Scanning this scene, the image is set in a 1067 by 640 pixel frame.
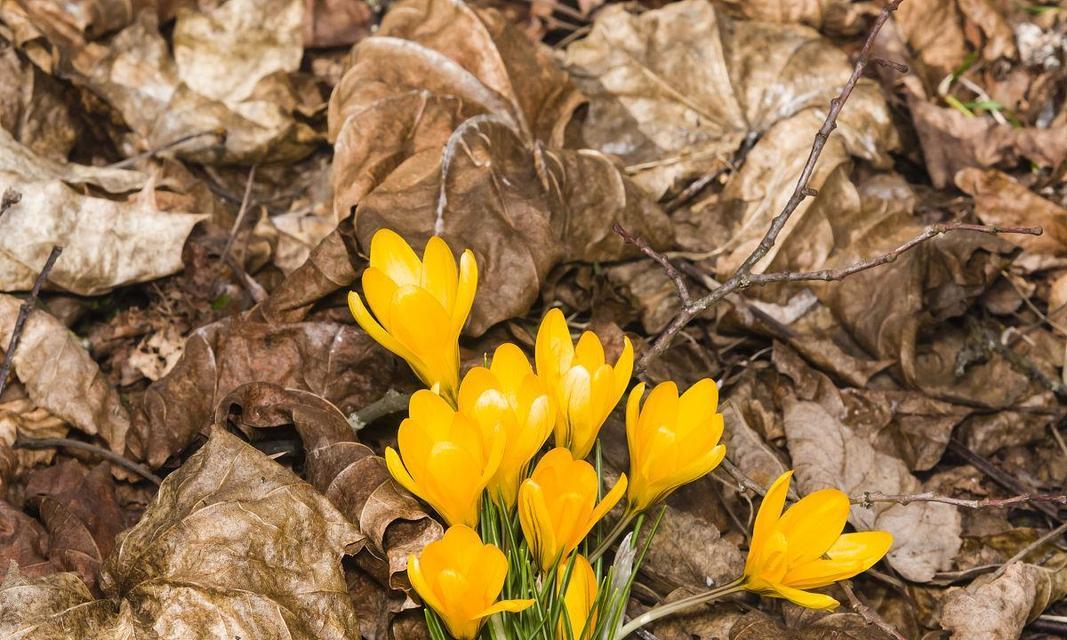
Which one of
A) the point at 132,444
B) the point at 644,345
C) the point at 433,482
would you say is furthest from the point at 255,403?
the point at 644,345

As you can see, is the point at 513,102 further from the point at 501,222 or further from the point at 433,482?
the point at 433,482

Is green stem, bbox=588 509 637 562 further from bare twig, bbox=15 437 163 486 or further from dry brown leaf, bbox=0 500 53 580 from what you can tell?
dry brown leaf, bbox=0 500 53 580

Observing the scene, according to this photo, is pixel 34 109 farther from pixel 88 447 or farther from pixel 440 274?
pixel 440 274

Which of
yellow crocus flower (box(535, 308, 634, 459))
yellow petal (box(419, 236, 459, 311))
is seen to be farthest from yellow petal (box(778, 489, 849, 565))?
yellow petal (box(419, 236, 459, 311))

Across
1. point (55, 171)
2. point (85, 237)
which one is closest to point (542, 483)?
point (85, 237)

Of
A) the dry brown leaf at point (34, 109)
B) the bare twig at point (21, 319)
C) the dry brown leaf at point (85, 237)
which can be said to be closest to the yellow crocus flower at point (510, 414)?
the bare twig at point (21, 319)

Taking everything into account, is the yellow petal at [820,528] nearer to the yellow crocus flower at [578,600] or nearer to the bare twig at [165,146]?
the yellow crocus flower at [578,600]
